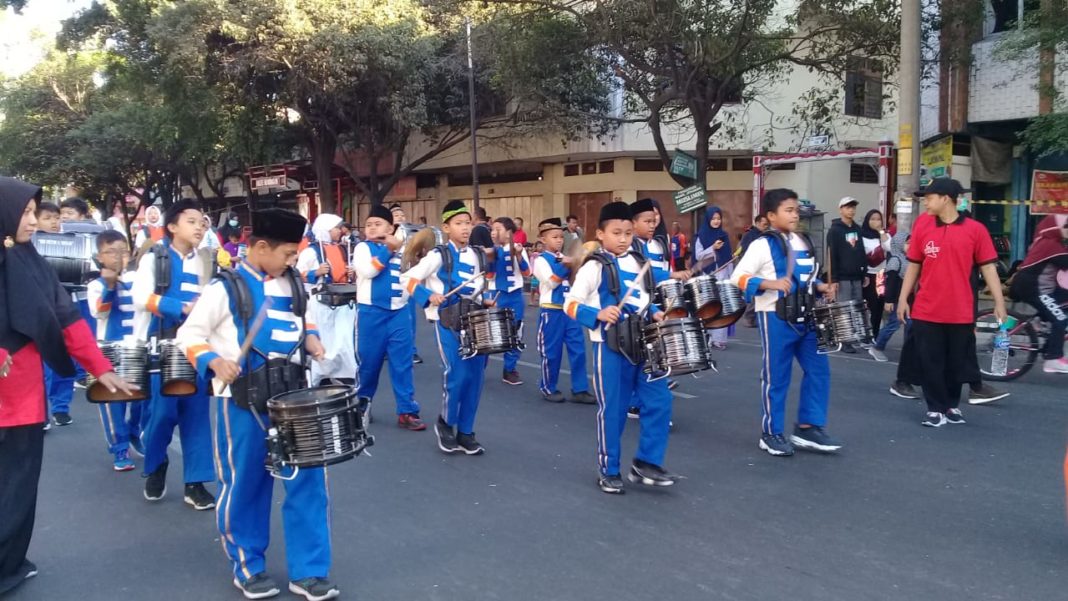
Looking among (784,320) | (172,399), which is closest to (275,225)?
(172,399)

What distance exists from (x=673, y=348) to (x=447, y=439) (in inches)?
87.5

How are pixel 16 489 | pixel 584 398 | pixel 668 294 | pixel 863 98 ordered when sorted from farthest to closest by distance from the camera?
pixel 863 98 < pixel 584 398 < pixel 668 294 < pixel 16 489

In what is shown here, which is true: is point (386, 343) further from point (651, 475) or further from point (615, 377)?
point (651, 475)

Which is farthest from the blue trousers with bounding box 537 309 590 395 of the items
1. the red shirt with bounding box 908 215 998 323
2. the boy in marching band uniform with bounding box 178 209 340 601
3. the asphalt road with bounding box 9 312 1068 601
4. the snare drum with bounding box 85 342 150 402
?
the boy in marching band uniform with bounding box 178 209 340 601

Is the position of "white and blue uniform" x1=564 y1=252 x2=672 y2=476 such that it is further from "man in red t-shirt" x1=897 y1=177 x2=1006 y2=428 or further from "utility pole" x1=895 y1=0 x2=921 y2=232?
"utility pole" x1=895 y1=0 x2=921 y2=232

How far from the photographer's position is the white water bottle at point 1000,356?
358 inches

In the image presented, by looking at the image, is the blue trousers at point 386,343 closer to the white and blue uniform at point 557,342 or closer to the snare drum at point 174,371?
the white and blue uniform at point 557,342

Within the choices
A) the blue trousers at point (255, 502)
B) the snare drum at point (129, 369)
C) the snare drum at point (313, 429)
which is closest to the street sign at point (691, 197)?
the snare drum at point (129, 369)

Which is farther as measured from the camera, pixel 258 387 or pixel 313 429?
pixel 258 387

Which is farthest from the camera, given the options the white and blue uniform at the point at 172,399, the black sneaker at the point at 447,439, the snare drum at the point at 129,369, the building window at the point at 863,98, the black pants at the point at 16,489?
the building window at the point at 863,98

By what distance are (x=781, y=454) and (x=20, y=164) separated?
115 ft

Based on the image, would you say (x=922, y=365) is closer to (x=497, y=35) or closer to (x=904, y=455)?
(x=904, y=455)

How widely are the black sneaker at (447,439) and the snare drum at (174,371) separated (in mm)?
2327

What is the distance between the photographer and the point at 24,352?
425 cm
